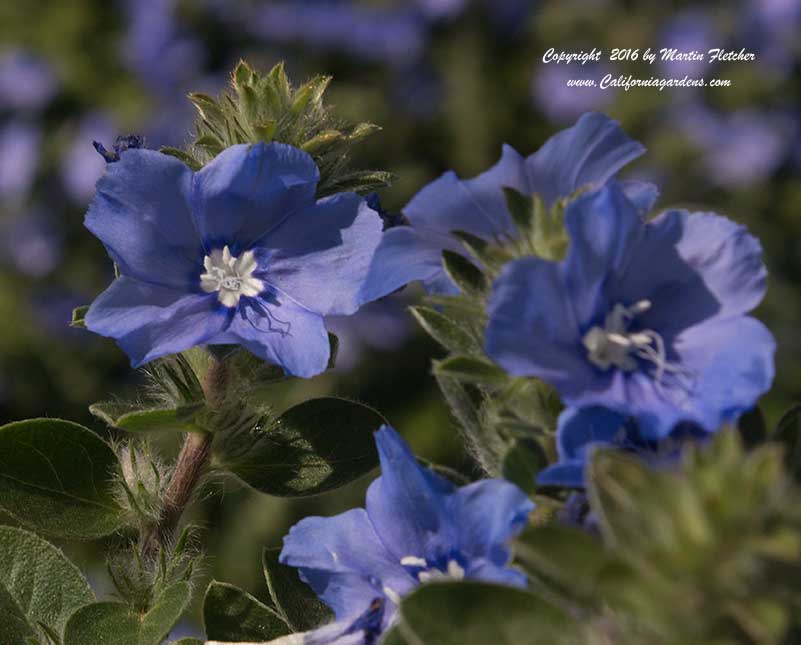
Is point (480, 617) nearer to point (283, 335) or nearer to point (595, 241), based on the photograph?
point (595, 241)

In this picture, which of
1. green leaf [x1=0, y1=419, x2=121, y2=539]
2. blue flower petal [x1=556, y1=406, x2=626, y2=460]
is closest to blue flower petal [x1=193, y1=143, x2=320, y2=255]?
green leaf [x1=0, y1=419, x2=121, y2=539]

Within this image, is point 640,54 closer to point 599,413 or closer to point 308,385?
point 308,385

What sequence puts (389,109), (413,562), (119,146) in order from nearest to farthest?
(413,562) → (119,146) → (389,109)

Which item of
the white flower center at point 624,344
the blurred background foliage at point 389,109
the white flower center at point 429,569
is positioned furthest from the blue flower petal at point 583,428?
the blurred background foliage at point 389,109

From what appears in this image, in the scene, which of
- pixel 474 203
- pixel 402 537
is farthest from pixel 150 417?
pixel 474 203

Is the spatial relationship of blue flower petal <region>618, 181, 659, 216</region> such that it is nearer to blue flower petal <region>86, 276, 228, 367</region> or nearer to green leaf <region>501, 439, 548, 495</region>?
green leaf <region>501, 439, 548, 495</region>

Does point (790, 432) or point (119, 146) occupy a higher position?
point (119, 146)

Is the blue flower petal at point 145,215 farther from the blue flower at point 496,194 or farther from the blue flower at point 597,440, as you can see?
the blue flower at point 597,440
